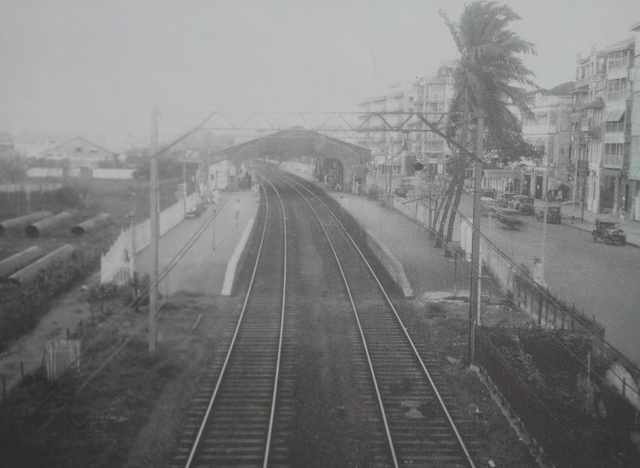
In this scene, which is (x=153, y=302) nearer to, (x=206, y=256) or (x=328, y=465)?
(x=328, y=465)

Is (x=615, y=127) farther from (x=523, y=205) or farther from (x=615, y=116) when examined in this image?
(x=523, y=205)

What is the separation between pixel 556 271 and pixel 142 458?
51.0 ft

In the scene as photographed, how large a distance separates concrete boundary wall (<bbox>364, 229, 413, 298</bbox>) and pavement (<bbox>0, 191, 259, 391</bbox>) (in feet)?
17.8

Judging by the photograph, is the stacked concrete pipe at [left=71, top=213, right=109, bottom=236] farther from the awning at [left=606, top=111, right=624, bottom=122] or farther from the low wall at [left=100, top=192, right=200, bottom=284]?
the awning at [left=606, top=111, right=624, bottom=122]

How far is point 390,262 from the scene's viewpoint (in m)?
20.2

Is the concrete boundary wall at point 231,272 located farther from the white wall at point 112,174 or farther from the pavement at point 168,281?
the white wall at point 112,174

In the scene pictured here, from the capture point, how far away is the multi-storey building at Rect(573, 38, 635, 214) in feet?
94.9

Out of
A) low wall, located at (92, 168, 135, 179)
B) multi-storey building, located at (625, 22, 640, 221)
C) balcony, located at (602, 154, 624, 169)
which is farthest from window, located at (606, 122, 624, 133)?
low wall, located at (92, 168, 135, 179)

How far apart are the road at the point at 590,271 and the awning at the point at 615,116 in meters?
6.01

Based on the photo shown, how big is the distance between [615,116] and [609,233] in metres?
9.03

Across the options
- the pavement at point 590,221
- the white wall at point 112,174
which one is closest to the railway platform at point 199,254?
the pavement at point 590,221

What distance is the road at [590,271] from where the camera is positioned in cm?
1433

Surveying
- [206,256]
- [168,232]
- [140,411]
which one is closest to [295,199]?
[168,232]

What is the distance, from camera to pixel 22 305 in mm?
15102
